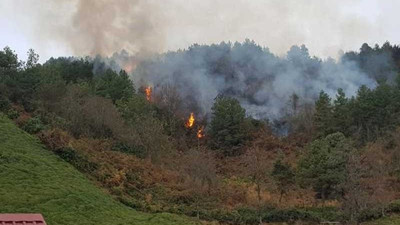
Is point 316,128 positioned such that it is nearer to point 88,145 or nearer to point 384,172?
point 384,172

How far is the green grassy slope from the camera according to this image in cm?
2348

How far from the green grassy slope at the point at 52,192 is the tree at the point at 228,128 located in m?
31.0

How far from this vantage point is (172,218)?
94.8 ft

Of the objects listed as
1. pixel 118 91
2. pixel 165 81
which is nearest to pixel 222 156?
pixel 118 91

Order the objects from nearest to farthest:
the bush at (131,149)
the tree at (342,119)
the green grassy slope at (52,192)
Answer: the green grassy slope at (52,192)
the bush at (131,149)
the tree at (342,119)

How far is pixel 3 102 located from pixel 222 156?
28.3 m

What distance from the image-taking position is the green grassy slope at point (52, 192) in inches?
925

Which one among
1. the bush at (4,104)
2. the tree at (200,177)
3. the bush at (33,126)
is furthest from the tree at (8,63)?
the tree at (200,177)

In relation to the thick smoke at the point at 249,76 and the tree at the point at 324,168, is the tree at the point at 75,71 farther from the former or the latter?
the tree at the point at 324,168

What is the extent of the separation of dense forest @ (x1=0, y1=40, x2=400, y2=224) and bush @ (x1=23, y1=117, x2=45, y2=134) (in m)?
0.12

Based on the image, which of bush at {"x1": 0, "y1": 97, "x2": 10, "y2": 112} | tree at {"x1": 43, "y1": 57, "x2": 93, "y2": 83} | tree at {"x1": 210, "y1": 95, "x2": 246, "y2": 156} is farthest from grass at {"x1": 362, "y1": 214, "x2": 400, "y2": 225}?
tree at {"x1": 43, "y1": 57, "x2": 93, "y2": 83}

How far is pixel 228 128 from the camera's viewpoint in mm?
62312

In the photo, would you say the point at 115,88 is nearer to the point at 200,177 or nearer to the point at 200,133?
the point at 200,133

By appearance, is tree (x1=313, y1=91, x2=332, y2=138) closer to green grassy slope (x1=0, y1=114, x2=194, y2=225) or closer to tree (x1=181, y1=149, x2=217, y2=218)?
tree (x1=181, y1=149, x2=217, y2=218)
